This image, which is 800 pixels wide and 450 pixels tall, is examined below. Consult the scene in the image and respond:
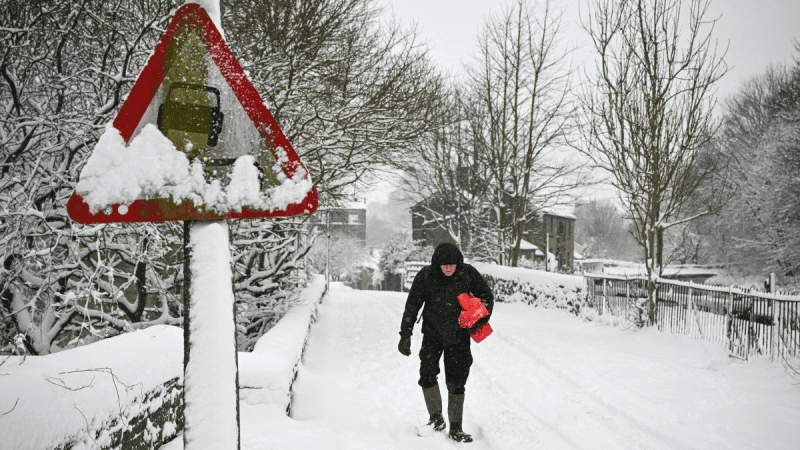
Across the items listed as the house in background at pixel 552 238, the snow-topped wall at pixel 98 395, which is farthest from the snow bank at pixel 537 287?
the house in background at pixel 552 238

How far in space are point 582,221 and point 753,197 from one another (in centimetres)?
8488

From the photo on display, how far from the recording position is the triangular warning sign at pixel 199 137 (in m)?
1.68

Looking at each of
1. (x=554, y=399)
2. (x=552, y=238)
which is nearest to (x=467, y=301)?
(x=554, y=399)

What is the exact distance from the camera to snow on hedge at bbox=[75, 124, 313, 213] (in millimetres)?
1634

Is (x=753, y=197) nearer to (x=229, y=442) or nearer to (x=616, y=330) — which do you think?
(x=616, y=330)

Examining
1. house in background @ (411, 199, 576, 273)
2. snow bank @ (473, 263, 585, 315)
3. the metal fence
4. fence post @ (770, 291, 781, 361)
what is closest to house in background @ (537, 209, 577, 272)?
house in background @ (411, 199, 576, 273)

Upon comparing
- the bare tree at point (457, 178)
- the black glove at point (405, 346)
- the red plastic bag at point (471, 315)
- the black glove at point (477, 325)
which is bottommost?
the black glove at point (405, 346)

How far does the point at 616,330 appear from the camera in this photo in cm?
1065

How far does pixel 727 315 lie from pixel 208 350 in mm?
8716

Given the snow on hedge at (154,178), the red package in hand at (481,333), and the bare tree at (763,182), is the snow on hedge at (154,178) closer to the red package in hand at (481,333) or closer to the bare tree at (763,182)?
the red package in hand at (481,333)

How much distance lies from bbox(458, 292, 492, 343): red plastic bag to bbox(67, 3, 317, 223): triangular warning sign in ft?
8.95

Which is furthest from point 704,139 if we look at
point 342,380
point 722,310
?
point 342,380

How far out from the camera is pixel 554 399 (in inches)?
218

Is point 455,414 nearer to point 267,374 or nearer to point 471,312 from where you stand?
point 471,312
